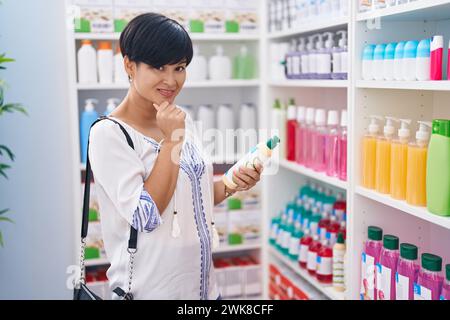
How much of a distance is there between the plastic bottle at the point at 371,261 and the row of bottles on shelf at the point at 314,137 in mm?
277

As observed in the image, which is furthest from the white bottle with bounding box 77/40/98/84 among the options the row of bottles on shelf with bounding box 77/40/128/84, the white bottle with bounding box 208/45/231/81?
the white bottle with bounding box 208/45/231/81

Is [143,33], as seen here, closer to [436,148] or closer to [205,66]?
[436,148]

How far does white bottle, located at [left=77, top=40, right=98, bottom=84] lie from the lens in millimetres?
2721

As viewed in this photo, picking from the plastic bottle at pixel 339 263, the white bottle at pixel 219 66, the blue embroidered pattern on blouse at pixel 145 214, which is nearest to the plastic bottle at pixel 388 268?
the plastic bottle at pixel 339 263

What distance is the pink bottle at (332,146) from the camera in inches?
93.3

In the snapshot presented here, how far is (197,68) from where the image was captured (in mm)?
2910

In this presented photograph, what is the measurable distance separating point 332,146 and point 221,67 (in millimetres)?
851

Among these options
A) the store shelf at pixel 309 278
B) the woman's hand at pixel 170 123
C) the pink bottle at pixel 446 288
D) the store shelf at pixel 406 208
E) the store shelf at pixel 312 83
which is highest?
the store shelf at pixel 312 83

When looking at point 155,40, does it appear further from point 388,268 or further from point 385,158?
point 388,268

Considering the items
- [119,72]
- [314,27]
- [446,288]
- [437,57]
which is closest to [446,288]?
[446,288]

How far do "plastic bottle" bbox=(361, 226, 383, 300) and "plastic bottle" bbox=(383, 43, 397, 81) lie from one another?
0.57 metres

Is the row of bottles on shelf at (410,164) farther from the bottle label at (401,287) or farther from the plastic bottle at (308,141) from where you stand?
the plastic bottle at (308,141)
